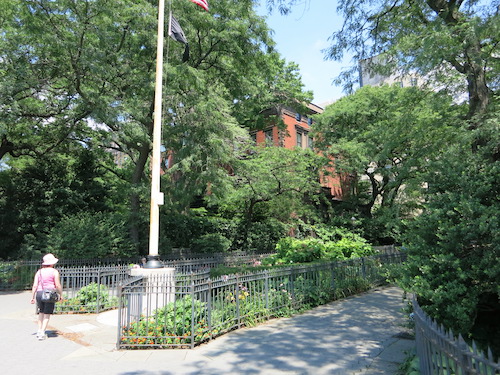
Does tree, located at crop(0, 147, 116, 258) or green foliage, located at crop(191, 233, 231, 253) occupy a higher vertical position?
tree, located at crop(0, 147, 116, 258)

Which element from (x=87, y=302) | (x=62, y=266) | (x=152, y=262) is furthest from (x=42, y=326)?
(x=62, y=266)

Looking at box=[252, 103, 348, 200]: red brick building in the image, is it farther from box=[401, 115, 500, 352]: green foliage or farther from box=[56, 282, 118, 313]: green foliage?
box=[401, 115, 500, 352]: green foliage

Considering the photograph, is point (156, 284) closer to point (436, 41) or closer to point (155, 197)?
point (155, 197)

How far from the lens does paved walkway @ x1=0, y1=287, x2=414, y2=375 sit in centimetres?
548

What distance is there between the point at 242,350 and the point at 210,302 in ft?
3.64

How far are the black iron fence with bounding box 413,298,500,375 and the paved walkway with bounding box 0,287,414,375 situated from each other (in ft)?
4.34

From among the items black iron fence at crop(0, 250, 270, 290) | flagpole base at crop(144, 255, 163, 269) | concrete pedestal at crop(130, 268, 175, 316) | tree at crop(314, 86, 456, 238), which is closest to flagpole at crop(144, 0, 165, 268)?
flagpole base at crop(144, 255, 163, 269)

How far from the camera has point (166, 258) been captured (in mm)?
18438

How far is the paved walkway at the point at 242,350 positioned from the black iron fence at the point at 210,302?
0.28 metres

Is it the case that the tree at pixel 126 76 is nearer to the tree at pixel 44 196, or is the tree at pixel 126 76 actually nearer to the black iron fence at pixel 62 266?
the tree at pixel 44 196

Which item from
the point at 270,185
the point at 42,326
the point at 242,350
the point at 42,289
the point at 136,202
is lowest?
the point at 242,350

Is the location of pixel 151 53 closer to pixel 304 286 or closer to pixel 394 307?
pixel 304 286

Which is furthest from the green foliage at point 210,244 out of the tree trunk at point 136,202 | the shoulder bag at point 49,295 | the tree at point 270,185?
the shoulder bag at point 49,295

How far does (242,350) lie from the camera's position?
20.7 feet
